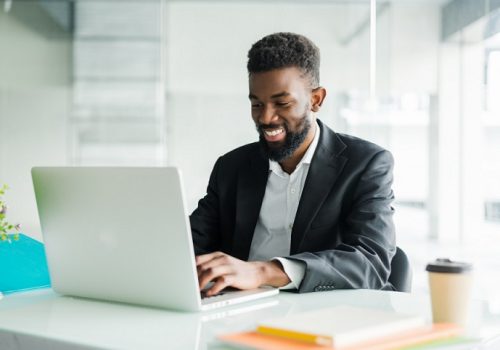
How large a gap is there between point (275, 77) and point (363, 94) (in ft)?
8.11

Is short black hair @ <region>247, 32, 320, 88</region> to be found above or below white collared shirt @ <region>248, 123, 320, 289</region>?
above

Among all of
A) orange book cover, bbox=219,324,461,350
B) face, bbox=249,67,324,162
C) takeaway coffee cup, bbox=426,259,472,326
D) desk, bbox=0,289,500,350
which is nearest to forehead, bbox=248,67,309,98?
face, bbox=249,67,324,162

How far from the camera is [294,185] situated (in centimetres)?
233

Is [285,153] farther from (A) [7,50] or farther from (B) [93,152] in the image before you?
(A) [7,50]

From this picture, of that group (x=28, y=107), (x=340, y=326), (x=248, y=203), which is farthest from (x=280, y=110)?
(x=28, y=107)

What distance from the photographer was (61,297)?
1.75m

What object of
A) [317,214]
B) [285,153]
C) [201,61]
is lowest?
[317,214]

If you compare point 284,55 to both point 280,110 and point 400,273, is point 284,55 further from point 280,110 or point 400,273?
point 400,273

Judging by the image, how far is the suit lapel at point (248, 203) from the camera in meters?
2.30

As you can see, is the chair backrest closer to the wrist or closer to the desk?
the desk

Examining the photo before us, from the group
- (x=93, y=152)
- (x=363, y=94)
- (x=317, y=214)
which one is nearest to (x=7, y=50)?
(x=93, y=152)

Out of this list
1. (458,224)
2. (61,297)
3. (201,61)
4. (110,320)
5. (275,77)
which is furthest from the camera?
(201,61)

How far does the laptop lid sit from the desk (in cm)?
4

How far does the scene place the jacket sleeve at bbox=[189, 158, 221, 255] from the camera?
2.38 metres
